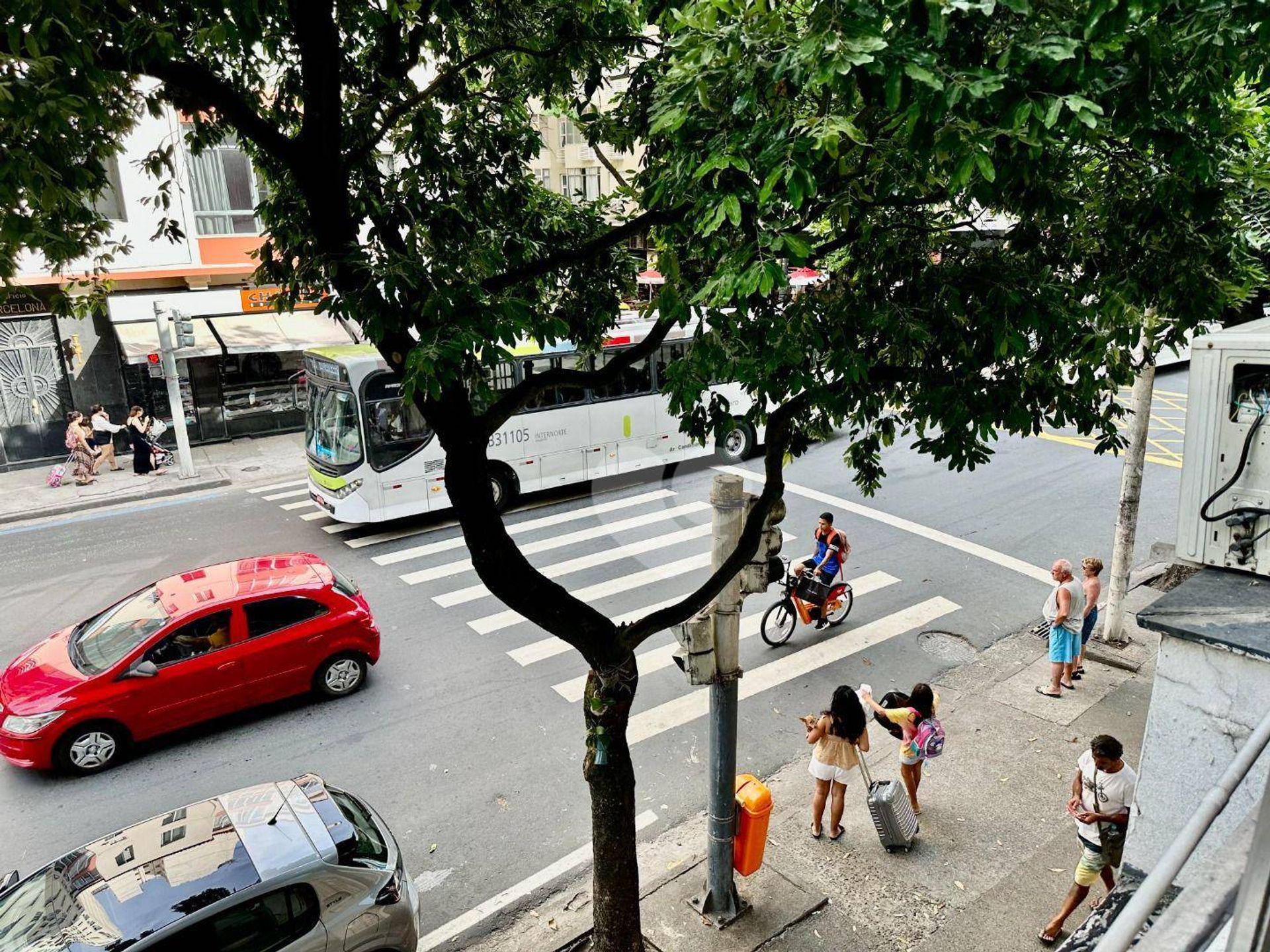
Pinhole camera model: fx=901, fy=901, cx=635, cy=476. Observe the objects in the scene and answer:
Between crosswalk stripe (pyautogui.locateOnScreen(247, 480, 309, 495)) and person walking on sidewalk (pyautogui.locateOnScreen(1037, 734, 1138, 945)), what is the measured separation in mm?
15291

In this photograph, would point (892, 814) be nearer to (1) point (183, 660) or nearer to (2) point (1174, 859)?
(2) point (1174, 859)

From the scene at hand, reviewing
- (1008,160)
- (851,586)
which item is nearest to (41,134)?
(1008,160)

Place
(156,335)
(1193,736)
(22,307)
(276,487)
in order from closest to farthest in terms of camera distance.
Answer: (1193,736)
(276,487)
(22,307)
(156,335)

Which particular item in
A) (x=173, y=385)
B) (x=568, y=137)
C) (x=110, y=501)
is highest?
(x=568, y=137)

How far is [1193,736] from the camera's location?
12.8 feet

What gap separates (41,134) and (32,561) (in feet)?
38.9

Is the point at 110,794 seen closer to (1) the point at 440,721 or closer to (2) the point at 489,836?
(1) the point at 440,721

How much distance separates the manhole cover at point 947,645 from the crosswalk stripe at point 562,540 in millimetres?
5471

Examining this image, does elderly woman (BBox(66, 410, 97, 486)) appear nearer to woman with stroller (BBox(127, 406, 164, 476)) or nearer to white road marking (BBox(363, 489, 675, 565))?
woman with stroller (BBox(127, 406, 164, 476))

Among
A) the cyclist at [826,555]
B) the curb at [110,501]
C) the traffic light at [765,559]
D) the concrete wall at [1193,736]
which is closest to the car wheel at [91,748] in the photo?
the traffic light at [765,559]

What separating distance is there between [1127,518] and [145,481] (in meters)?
17.4

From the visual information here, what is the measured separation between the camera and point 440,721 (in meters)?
9.38

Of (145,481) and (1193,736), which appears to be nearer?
(1193,736)

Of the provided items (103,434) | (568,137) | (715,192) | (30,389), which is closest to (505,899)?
(715,192)
